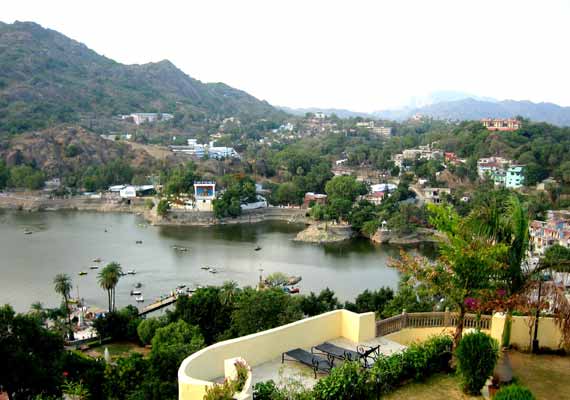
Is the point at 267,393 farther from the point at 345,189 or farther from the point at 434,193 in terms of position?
the point at 434,193

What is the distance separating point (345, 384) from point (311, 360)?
64cm

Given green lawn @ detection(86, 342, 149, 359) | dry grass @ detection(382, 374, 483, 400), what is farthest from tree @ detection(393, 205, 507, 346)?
green lawn @ detection(86, 342, 149, 359)

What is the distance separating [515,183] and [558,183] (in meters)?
2.68

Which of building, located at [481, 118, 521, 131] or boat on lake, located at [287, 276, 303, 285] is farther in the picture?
building, located at [481, 118, 521, 131]

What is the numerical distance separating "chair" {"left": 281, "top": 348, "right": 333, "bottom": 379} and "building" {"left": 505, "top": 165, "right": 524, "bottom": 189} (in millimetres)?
33597

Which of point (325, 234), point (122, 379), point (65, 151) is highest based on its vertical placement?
point (65, 151)

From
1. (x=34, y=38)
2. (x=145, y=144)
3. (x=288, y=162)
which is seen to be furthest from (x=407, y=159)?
(x=34, y=38)

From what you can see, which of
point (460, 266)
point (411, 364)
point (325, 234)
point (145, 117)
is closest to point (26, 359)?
point (411, 364)

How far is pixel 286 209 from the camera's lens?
116 feet

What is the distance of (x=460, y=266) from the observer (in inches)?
167

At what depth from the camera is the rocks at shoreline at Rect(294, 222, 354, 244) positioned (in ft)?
90.6

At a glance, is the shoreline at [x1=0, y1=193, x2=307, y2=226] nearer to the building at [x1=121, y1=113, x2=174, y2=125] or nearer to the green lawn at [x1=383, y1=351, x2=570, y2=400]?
the green lawn at [x1=383, y1=351, x2=570, y2=400]

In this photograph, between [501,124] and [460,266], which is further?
[501,124]

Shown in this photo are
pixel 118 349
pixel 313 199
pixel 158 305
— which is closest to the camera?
pixel 118 349
